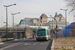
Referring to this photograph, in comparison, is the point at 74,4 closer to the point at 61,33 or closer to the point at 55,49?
the point at 55,49

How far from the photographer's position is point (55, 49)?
46.6 feet

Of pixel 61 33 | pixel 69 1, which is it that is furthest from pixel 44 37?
pixel 61 33

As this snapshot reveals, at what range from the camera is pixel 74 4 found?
853 inches

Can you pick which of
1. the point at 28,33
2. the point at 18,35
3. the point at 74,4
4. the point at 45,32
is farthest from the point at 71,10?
the point at 18,35

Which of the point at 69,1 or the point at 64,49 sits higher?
the point at 69,1

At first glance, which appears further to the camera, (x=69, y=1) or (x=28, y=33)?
(x=28, y=33)

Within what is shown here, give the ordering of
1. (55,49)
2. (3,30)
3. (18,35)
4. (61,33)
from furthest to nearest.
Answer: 1. (18,35)
2. (3,30)
3. (61,33)
4. (55,49)

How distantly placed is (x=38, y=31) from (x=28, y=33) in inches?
2858

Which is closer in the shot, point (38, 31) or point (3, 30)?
point (38, 31)

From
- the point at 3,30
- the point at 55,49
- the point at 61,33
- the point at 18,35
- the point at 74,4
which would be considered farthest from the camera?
the point at 18,35

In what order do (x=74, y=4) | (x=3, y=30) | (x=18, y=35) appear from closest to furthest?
1. (x=74, y=4)
2. (x=3, y=30)
3. (x=18, y=35)

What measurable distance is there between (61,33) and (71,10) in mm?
77248

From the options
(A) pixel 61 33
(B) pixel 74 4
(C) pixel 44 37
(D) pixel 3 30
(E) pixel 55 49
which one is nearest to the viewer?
(E) pixel 55 49

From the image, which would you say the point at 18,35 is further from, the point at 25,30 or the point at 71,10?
the point at 71,10
